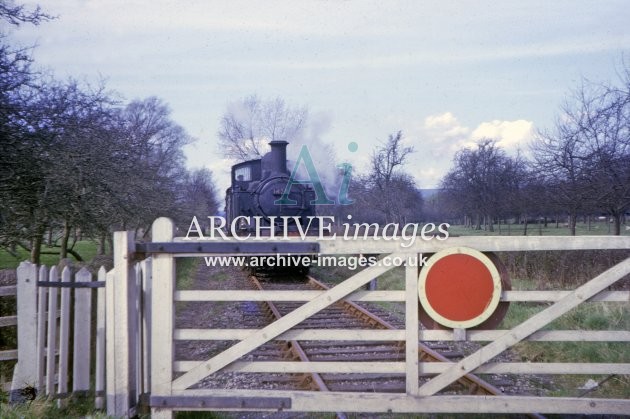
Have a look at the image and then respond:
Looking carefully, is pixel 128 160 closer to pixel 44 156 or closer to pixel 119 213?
pixel 119 213

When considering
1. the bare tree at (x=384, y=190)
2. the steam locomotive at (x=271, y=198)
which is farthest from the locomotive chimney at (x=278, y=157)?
the bare tree at (x=384, y=190)

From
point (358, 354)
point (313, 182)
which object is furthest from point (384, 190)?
point (358, 354)

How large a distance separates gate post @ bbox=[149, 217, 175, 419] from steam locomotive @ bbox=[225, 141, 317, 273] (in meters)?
11.4

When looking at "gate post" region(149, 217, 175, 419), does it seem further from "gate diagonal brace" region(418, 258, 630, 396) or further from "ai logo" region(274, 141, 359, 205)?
"ai logo" region(274, 141, 359, 205)

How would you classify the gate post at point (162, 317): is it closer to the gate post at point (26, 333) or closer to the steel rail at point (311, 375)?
the gate post at point (26, 333)

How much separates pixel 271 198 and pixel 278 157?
1767 millimetres

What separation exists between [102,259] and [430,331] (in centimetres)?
1337

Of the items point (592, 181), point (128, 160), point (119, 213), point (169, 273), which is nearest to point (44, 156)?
point (119, 213)

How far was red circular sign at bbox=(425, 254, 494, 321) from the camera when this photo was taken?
4.00 meters

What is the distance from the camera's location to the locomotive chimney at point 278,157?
17812 mm

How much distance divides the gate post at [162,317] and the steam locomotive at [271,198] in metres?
11.4

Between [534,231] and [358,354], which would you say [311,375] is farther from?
[534,231]

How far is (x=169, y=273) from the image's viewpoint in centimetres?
399

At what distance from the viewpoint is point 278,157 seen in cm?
1780
